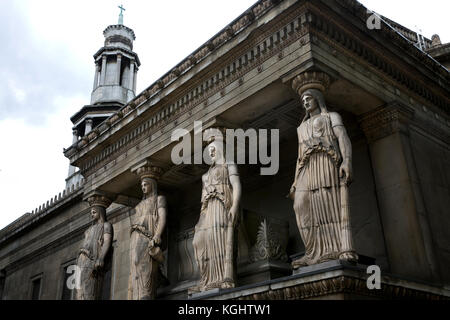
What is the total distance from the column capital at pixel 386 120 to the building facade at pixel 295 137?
0.02 meters

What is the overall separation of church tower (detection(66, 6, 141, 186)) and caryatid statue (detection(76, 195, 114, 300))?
29.6 meters

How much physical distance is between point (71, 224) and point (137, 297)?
35.0 feet

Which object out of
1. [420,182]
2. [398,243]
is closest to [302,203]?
[398,243]

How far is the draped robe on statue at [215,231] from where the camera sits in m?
9.67

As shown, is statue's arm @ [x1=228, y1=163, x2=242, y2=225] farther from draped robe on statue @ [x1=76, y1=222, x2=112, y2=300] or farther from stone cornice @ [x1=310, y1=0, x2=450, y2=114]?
draped robe on statue @ [x1=76, y1=222, x2=112, y2=300]

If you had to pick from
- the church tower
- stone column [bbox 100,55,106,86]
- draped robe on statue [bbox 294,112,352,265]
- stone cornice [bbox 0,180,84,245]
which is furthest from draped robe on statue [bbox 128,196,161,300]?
stone column [bbox 100,55,106,86]

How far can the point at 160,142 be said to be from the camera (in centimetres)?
1235

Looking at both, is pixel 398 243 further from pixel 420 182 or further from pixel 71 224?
pixel 71 224

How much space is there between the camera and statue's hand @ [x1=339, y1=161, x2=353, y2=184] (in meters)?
8.16

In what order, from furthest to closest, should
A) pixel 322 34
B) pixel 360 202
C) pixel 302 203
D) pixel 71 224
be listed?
1. pixel 71 224
2. pixel 360 202
3. pixel 322 34
4. pixel 302 203

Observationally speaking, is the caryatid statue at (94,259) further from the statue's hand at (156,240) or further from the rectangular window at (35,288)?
the rectangular window at (35,288)

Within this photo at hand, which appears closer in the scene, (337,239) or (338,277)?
(338,277)

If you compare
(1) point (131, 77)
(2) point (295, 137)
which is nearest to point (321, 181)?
(2) point (295, 137)

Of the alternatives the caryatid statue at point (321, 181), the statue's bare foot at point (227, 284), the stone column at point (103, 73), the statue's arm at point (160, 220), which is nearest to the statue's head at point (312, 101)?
the caryatid statue at point (321, 181)
